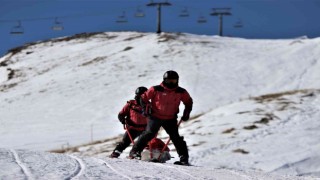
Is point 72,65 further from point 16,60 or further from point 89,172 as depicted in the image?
point 89,172

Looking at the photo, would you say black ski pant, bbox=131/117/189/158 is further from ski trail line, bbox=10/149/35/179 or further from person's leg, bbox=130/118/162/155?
ski trail line, bbox=10/149/35/179

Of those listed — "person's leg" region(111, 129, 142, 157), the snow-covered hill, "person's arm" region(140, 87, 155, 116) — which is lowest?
the snow-covered hill

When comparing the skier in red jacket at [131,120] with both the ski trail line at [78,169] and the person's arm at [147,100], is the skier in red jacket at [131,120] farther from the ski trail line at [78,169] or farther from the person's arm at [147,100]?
the ski trail line at [78,169]

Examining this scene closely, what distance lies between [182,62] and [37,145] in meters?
24.1

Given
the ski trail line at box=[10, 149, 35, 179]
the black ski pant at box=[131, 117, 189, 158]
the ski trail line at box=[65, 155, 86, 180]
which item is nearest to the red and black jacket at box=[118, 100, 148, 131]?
the black ski pant at box=[131, 117, 189, 158]

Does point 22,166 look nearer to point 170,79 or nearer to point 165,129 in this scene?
point 170,79

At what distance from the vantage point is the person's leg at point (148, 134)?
9.84 metres

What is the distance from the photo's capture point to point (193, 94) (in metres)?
36.2

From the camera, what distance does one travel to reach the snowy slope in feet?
20.6

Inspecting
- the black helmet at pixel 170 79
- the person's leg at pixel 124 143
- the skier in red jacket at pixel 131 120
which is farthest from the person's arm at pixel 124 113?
the black helmet at pixel 170 79

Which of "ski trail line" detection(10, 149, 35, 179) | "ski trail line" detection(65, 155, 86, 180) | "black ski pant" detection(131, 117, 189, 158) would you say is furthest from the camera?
"black ski pant" detection(131, 117, 189, 158)

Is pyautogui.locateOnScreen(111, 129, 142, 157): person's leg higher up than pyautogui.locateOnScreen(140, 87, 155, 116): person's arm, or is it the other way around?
pyautogui.locateOnScreen(140, 87, 155, 116): person's arm

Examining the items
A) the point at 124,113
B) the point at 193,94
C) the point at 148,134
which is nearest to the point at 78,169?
the point at 148,134

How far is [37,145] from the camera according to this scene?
25.5 metres
